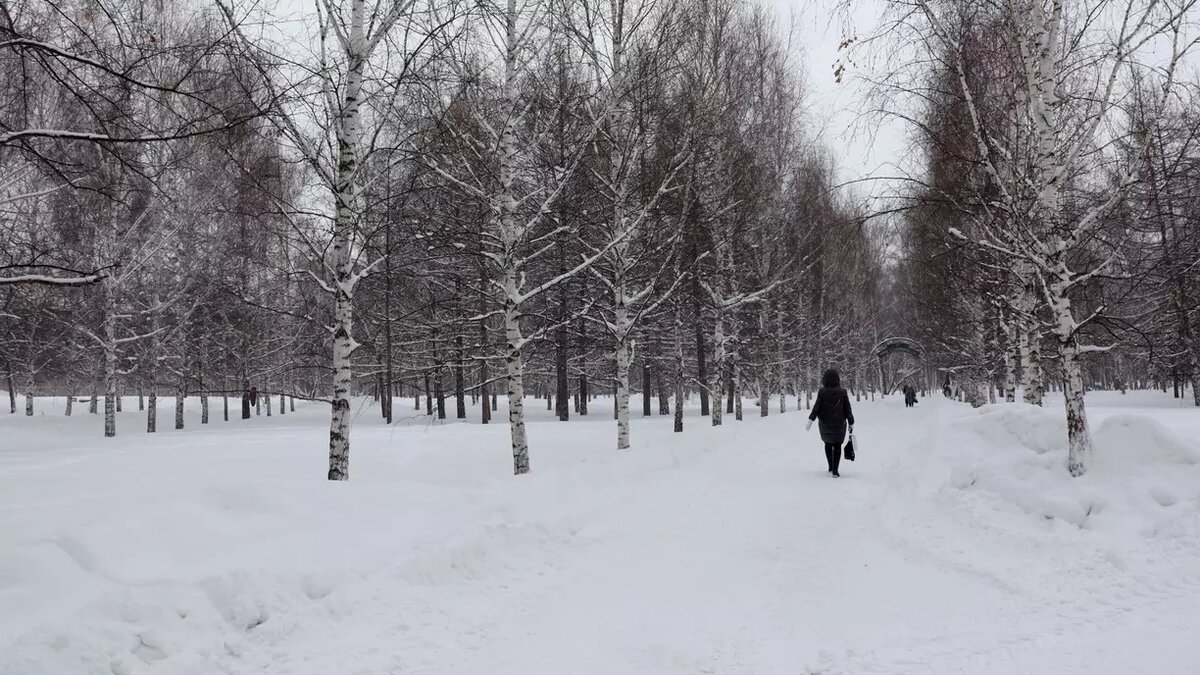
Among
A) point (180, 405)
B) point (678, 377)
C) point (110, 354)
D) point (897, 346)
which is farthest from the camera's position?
point (897, 346)

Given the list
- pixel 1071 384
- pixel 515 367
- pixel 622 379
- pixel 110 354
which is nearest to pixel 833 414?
pixel 1071 384

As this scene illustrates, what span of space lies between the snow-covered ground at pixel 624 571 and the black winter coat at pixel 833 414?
4.02 ft

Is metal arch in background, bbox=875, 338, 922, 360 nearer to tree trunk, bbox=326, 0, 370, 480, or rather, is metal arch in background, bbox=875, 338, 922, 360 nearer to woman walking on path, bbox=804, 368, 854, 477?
woman walking on path, bbox=804, 368, 854, 477

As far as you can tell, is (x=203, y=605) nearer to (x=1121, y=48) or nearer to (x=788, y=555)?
(x=788, y=555)

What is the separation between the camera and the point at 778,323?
26.0 metres

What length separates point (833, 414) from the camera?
999 cm

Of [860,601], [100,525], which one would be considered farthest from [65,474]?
[860,601]

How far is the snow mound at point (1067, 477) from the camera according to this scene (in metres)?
5.55

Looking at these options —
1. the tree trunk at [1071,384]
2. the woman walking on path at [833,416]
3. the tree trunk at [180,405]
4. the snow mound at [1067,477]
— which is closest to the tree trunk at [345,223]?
the woman walking on path at [833,416]

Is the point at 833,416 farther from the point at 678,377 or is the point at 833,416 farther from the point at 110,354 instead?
the point at 110,354

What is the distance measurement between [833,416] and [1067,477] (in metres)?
3.55

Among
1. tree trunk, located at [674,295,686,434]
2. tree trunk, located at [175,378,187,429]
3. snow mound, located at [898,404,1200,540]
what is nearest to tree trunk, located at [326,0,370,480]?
snow mound, located at [898,404,1200,540]

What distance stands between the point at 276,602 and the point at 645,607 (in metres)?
2.56

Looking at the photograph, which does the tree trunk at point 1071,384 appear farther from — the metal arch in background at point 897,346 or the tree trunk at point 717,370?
the metal arch in background at point 897,346
